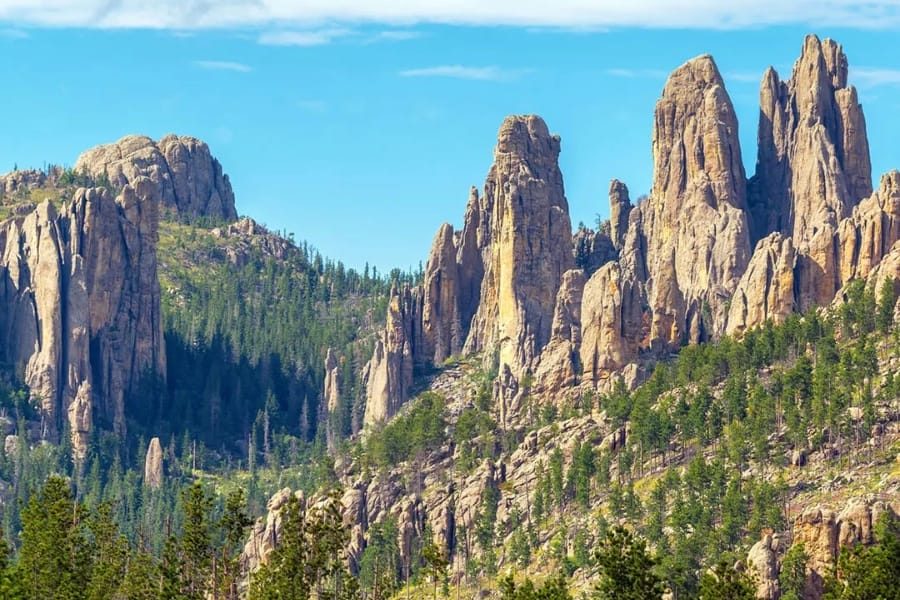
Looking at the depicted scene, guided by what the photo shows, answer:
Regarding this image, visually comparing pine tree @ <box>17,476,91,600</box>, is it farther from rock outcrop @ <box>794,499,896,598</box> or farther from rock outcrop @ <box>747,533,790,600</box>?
rock outcrop @ <box>794,499,896,598</box>

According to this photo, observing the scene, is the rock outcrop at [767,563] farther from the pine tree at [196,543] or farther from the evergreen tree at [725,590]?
the pine tree at [196,543]

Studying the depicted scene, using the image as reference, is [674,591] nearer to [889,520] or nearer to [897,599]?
[889,520]

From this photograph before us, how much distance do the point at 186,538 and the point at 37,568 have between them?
12422 mm

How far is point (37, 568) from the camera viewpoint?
176125 mm

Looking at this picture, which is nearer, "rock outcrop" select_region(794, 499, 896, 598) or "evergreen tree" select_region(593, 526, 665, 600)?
"evergreen tree" select_region(593, 526, 665, 600)

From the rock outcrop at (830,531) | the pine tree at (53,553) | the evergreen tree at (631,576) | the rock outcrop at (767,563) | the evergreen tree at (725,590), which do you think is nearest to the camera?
the evergreen tree at (725,590)

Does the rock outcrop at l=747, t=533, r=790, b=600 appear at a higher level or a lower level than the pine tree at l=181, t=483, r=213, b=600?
lower

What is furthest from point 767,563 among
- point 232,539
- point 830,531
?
point 232,539

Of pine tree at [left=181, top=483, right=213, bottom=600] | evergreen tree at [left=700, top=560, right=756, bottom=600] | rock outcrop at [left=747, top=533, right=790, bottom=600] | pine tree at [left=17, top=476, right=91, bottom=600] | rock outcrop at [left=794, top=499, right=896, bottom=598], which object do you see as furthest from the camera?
rock outcrop at [left=794, top=499, right=896, bottom=598]

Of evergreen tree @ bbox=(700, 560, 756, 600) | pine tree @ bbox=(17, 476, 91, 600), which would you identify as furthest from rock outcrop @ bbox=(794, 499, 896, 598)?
pine tree @ bbox=(17, 476, 91, 600)

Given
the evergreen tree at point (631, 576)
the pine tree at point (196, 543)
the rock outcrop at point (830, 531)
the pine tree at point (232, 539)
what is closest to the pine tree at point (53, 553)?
the pine tree at point (196, 543)

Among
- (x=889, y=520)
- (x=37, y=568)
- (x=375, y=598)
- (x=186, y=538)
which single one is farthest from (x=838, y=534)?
(x=37, y=568)

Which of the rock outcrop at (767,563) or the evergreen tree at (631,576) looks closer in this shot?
the evergreen tree at (631,576)

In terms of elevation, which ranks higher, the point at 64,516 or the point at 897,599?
the point at 64,516
